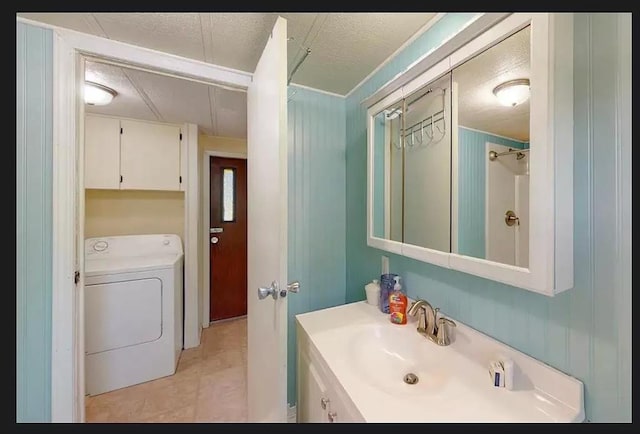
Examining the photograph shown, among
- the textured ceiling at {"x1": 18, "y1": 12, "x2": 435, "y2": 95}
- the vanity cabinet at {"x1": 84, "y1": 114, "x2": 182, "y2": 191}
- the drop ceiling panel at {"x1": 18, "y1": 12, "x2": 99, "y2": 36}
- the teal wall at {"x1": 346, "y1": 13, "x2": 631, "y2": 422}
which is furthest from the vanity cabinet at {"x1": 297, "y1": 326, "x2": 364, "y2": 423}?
the vanity cabinet at {"x1": 84, "y1": 114, "x2": 182, "y2": 191}

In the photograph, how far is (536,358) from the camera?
0.76m

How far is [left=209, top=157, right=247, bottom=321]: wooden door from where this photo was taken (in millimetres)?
2906

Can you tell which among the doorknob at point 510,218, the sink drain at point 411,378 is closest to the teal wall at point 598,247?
the doorknob at point 510,218

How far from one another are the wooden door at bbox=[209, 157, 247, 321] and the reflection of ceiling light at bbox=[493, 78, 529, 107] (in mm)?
2667

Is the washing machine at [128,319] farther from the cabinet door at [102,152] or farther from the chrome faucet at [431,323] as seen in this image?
the chrome faucet at [431,323]

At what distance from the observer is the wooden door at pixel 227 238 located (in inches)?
114

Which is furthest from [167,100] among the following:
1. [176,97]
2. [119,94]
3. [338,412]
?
[338,412]

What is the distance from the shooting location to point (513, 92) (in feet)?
2.55

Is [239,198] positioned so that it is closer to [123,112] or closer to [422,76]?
A: [123,112]

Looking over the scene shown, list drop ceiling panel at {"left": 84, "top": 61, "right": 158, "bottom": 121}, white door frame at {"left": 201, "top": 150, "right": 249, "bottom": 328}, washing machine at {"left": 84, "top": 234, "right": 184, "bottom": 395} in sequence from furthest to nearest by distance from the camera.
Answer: white door frame at {"left": 201, "top": 150, "right": 249, "bottom": 328}, washing machine at {"left": 84, "top": 234, "right": 184, "bottom": 395}, drop ceiling panel at {"left": 84, "top": 61, "right": 158, "bottom": 121}

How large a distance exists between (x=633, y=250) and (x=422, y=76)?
2.82 feet

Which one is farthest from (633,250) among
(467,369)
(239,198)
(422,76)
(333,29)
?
(239,198)

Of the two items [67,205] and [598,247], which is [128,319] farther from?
[598,247]

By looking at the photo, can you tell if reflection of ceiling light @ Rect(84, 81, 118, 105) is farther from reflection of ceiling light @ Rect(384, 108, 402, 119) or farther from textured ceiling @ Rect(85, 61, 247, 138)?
reflection of ceiling light @ Rect(384, 108, 402, 119)
